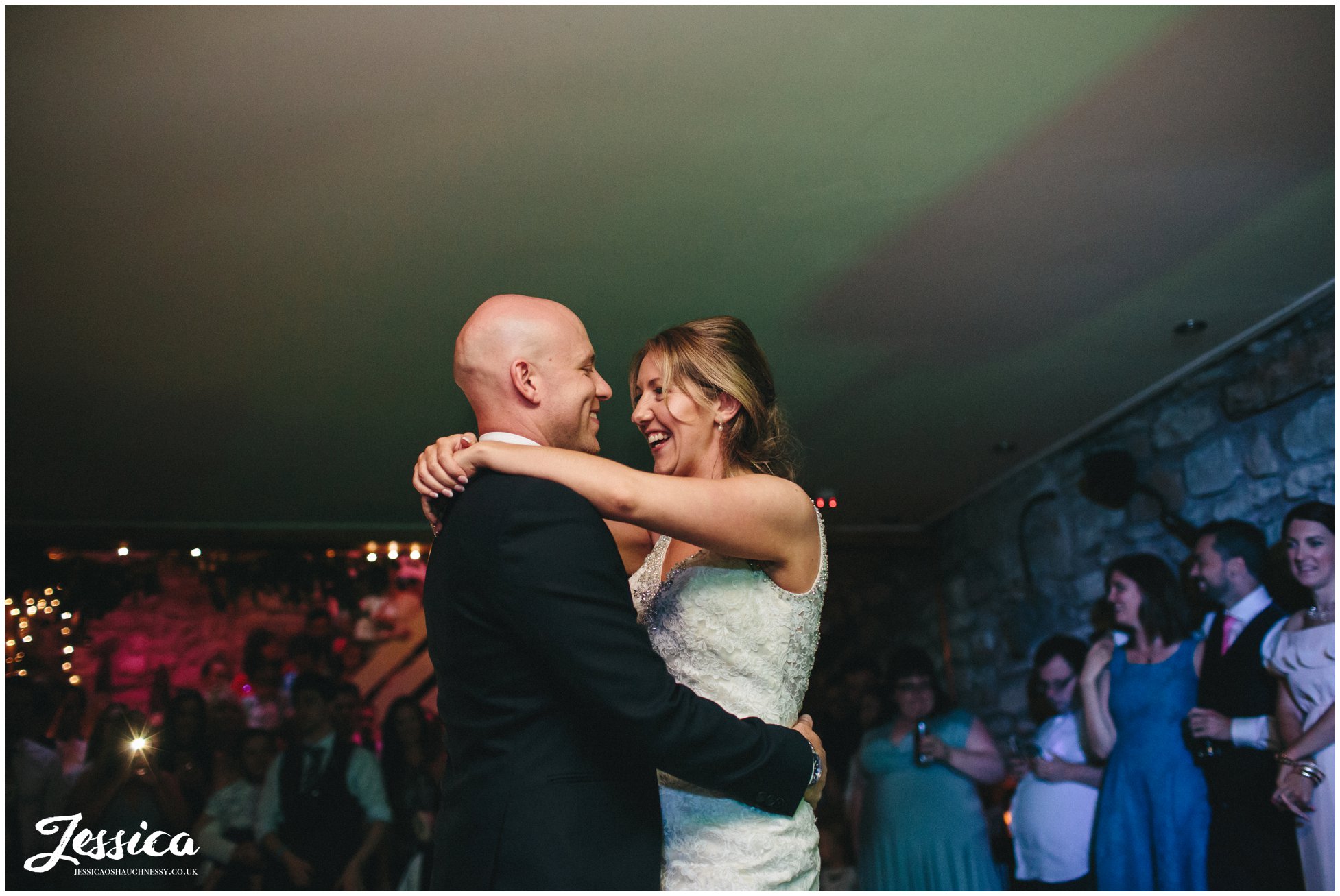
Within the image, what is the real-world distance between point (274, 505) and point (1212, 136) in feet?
18.6

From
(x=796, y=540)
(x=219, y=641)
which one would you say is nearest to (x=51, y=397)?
(x=219, y=641)

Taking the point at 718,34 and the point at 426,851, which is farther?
the point at 426,851

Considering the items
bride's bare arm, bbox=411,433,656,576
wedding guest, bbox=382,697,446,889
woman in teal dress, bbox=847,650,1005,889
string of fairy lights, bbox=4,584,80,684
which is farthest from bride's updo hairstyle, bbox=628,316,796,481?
string of fairy lights, bbox=4,584,80,684

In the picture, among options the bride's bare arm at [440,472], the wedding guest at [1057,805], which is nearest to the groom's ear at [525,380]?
the bride's bare arm at [440,472]

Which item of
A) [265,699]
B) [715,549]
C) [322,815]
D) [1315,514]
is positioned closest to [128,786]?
[265,699]

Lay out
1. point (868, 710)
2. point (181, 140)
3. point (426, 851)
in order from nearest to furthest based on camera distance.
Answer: point (181, 140) → point (426, 851) → point (868, 710)

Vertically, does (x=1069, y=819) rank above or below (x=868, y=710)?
below

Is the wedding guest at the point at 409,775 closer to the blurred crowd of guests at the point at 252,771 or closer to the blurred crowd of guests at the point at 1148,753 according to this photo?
the blurred crowd of guests at the point at 252,771

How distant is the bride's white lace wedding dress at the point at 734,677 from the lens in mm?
1603

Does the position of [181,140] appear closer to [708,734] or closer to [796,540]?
[796,540]

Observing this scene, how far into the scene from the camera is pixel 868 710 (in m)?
6.42

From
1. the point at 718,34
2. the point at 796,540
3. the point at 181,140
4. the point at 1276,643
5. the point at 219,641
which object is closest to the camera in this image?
the point at 796,540

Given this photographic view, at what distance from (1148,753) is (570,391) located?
3.62 meters

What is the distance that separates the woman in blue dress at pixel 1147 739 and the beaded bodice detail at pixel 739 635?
3079 mm
